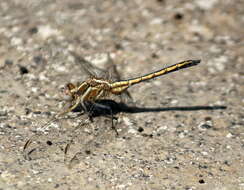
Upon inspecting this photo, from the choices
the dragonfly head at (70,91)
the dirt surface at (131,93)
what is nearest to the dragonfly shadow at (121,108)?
the dirt surface at (131,93)

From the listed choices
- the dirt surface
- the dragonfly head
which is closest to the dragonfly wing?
the dirt surface

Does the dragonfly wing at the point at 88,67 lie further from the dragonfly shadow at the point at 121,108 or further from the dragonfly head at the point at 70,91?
the dragonfly head at the point at 70,91


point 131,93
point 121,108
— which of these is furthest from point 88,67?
point 121,108

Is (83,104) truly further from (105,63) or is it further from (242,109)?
(242,109)

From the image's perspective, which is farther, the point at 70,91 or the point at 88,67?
the point at 88,67

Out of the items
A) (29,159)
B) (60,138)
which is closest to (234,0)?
(60,138)

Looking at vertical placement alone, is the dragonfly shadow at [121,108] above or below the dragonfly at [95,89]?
below

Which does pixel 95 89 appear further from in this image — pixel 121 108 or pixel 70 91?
pixel 121 108

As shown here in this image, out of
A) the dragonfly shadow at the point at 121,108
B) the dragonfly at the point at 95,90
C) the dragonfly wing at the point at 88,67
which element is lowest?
the dragonfly shadow at the point at 121,108

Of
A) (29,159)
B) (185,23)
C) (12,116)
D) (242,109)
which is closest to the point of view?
(29,159)
